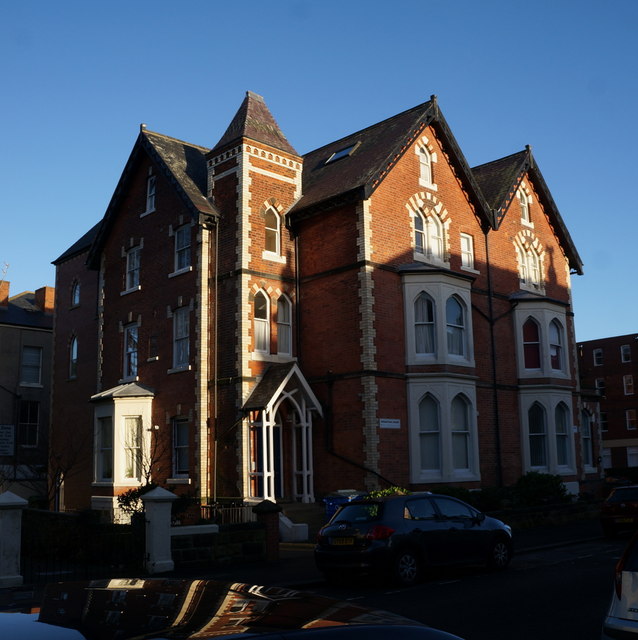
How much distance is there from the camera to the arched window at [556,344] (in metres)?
28.7

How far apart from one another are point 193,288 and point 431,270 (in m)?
7.83

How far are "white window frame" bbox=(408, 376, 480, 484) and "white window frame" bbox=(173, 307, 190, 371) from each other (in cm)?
759

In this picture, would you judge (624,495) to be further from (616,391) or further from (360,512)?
(616,391)

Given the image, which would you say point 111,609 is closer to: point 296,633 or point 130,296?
point 296,633

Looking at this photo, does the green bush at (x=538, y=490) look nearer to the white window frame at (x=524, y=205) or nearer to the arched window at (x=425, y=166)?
the white window frame at (x=524, y=205)

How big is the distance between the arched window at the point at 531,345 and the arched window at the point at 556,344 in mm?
553

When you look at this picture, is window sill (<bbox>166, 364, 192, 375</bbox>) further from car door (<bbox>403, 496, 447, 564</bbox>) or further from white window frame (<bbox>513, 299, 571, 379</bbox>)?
car door (<bbox>403, 496, 447, 564</bbox>)

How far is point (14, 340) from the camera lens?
3819 centimetres

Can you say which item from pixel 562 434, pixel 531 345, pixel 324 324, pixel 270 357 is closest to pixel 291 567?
pixel 270 357

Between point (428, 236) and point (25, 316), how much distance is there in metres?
24.0

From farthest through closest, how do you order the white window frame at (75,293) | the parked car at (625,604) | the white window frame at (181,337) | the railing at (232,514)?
the white window frame at (75,293)
the white window frame at (181,337)
the railing at (232,514)
the parked car at (625,604)

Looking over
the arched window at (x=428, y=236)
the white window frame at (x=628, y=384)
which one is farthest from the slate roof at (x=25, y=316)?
the white window frame at (x=628, y=384)

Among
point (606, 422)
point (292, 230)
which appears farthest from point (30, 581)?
point (606, 422)

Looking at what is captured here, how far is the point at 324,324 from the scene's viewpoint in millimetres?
24438
